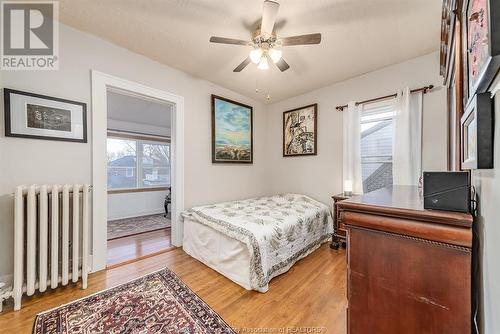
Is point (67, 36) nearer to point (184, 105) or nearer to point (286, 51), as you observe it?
point (184, 105)

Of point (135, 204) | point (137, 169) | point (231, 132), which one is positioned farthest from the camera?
point (137, 169)

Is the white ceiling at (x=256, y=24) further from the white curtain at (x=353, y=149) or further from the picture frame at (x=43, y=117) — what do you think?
the picture frame at (x=43, y=117)

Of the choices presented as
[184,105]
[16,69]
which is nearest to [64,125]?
[16,69]

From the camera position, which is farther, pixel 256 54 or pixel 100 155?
pixel 100 155

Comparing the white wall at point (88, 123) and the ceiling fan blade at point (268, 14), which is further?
the white wall at point (88, 123)

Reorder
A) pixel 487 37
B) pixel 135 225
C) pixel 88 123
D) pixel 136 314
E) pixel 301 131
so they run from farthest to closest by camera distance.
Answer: pixel 135 225
pixel 301 131
pixel 88 123
pixel 136 314
pixel 487 37

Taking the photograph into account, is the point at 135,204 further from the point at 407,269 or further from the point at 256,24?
the point at 407,269

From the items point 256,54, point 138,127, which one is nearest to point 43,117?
point 256,54

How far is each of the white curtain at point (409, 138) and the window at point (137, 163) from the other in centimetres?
530

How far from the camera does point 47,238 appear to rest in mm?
1729

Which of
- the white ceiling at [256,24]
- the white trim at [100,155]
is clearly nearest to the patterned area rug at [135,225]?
the white trim at [100,155]

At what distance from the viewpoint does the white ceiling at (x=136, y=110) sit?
12.2ft

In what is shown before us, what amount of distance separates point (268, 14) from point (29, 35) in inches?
86.3

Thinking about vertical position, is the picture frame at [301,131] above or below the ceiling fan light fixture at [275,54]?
below
